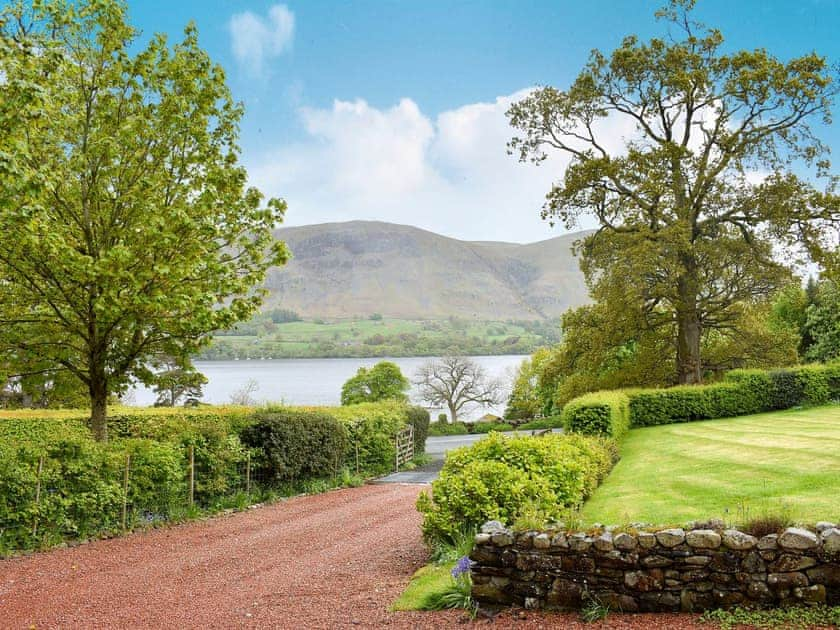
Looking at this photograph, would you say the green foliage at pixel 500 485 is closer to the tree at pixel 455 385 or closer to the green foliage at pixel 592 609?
the green foliage at pixel 592 609

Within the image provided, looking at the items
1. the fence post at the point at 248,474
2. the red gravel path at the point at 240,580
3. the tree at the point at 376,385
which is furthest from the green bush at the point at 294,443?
the tree at the point at 376,385

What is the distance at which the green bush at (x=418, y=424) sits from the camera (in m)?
25.4

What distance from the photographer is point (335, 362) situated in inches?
5630

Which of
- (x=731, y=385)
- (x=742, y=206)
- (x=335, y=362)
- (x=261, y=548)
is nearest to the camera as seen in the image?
(x=261, y=548)

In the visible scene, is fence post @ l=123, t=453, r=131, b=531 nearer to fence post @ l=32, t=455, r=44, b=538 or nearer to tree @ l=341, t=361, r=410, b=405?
fence post @ l=32, t=455, r=44, b=538

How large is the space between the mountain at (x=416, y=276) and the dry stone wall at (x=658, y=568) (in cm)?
11773

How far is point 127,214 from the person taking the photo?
1205 cm

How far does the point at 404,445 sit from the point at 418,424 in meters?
2.51

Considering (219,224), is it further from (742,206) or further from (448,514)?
(742,206)

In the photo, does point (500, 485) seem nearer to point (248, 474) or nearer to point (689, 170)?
point (248, 474)

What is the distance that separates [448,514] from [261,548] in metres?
3.72

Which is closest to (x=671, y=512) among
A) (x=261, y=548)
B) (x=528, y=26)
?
(x=261, y=548)

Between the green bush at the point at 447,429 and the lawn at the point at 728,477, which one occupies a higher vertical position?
the lawn at the point at 728,477

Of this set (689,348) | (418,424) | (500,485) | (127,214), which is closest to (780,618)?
(500,485)
